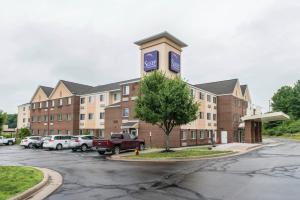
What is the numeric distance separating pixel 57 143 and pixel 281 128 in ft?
224

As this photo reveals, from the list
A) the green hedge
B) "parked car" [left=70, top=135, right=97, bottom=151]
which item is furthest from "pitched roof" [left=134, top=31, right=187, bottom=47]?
the green hedge

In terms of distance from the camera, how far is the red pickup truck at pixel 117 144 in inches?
1013

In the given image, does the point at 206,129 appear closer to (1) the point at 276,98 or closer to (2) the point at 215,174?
(2) the point at 215,174

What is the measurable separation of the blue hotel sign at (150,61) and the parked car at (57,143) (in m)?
12.8

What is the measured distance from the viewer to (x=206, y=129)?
43.4 metres

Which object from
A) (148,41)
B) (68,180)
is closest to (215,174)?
(68,180)

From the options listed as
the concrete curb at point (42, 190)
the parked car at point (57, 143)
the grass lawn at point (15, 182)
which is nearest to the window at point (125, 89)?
the parked car at point (57, 143)

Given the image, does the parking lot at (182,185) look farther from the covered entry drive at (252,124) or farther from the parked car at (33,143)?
the covered entry drive at (252,124)

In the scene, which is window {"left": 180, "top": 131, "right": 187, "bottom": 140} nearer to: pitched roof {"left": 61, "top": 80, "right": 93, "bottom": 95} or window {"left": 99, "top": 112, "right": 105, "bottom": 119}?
window {"left": 99, "top": 112, "right": 105, "bottom": 119}

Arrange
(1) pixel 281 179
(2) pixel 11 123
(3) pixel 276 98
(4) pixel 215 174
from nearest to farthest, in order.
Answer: (1) pixel 281 179, (4) pixel 215 174, (3) pixel 276 98, (2) pixel 11 123

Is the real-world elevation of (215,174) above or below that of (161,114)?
below

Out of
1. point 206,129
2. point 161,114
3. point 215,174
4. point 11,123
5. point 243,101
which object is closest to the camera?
point 215,174

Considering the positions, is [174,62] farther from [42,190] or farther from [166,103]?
[42,190]

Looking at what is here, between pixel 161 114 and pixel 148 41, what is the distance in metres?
14.4
